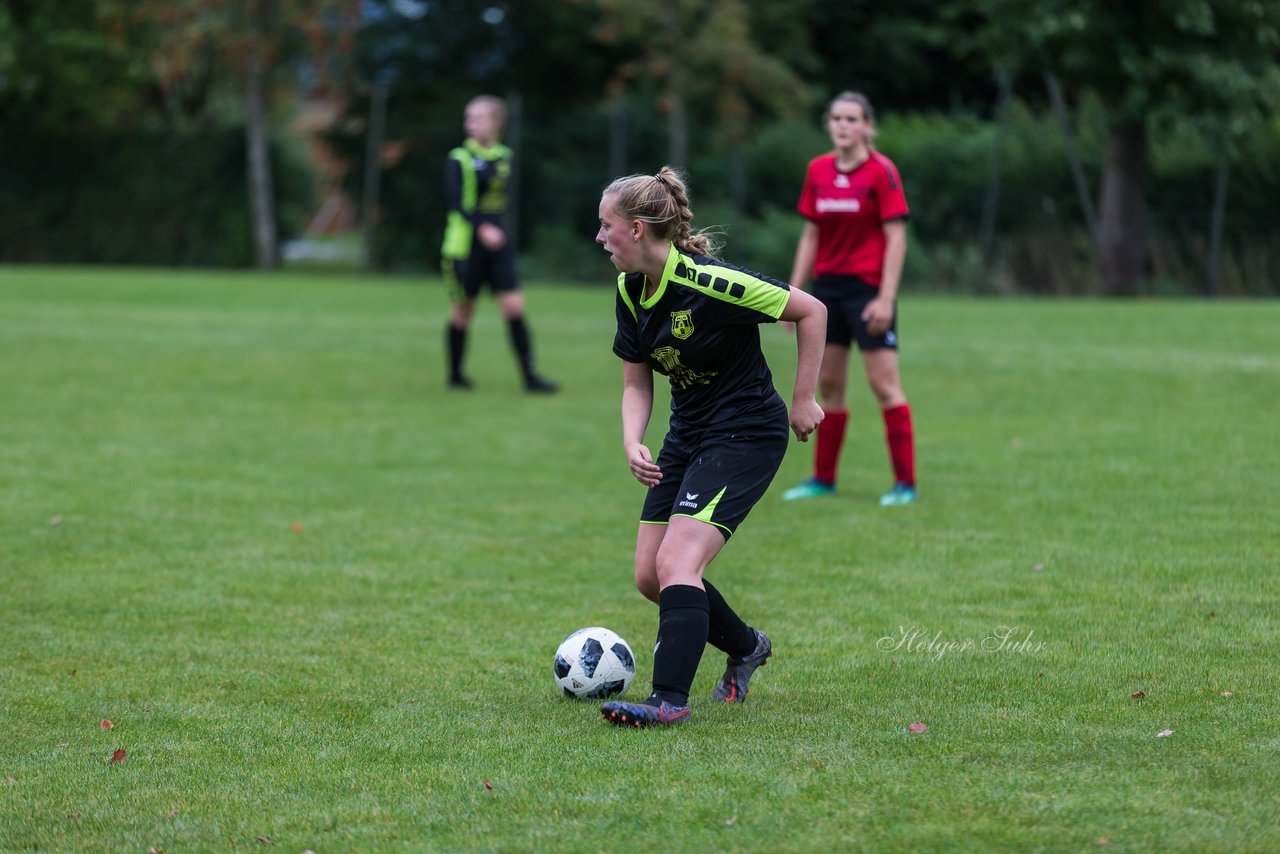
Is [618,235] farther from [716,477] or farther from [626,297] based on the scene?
[716,477]

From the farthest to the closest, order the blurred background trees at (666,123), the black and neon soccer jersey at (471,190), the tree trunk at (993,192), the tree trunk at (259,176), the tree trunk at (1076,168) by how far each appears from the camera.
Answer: the tree trunk at (259,176) → the tree trunk at (993,192) → the tree trunk at (1076,168) → the blurred background trees at (666,123) → the black and neon soccer jersey at (471,190)

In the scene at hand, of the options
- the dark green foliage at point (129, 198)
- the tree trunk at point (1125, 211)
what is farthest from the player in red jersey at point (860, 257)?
the dark green foliage at point (129, 198)

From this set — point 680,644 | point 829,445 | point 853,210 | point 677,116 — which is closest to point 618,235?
point 680,644

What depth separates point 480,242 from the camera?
13133mm

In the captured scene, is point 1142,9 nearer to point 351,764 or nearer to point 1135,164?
point 1135,164

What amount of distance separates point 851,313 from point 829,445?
0.80 meters

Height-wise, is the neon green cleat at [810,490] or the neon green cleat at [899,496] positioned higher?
the neon green cleat at [899,496]

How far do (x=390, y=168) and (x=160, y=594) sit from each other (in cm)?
2655

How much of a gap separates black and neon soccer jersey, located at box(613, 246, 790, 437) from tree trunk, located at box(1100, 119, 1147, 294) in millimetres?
20126

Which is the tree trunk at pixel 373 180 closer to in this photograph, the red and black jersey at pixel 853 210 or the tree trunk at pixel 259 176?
the tree trunk at pixel 259 176

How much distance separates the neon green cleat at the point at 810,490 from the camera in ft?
28.5

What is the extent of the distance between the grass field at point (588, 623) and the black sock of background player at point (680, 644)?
0.15 m

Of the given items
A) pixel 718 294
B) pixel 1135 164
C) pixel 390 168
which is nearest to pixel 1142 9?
pixel 1135 164

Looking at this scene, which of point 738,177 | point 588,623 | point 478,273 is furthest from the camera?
point 738,177
